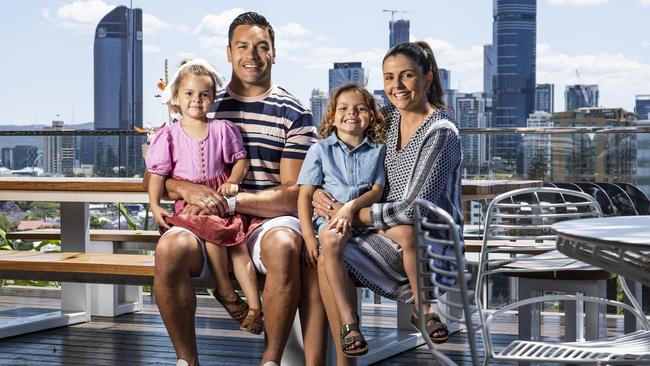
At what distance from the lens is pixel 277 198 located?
306 cm

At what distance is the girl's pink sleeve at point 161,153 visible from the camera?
3.12m

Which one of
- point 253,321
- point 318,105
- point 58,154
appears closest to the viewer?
point 253,321

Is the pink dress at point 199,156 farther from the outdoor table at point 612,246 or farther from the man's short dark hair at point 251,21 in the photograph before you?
the outdoor table at point 612,246

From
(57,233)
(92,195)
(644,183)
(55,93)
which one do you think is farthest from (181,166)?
(55,93)

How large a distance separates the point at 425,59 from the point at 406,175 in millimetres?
348

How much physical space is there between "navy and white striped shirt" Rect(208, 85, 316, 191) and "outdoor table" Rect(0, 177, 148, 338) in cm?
61

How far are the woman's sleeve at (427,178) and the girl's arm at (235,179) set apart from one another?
451mm

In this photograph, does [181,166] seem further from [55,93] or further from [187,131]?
[55,93]

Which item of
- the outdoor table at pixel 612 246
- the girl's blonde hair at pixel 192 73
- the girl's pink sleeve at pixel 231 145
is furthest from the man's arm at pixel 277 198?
the outdoor table at pixel 612 246

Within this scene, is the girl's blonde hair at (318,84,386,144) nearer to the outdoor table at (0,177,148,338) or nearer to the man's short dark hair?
the man's short dark hair

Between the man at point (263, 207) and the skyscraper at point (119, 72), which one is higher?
the skyscraper at point (119, 72)

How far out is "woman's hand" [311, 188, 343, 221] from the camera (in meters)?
2.92

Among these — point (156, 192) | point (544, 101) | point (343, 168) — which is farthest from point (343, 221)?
point (544, 101)

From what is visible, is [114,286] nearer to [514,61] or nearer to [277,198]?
[277,198]
